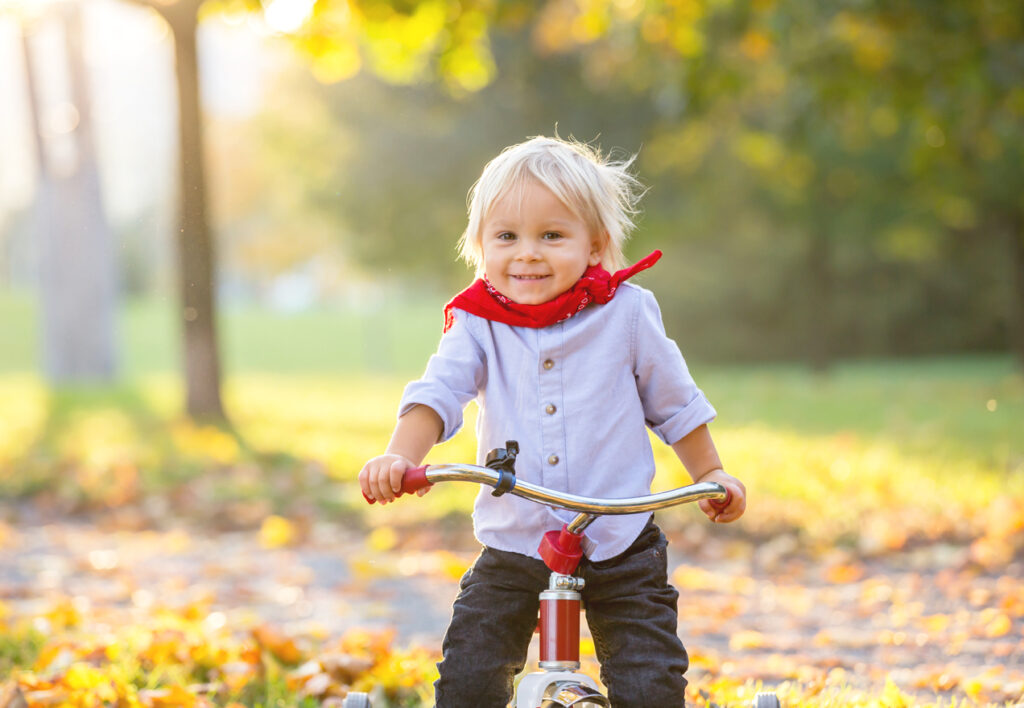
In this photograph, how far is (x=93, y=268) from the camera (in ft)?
50.5

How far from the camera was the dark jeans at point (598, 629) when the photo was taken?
2162 millimetres

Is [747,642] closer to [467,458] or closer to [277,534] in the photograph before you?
[277,534]

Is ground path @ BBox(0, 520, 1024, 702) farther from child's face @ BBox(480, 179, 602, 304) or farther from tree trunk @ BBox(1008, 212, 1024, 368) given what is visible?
tree trunk @ BBox(1008, 212, 1024, 368)

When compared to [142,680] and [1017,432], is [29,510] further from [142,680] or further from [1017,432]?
[1017,432]

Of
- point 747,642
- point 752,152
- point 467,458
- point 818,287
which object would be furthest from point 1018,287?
point 747,642

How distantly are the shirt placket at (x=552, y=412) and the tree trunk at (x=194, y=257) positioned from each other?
5049 mm

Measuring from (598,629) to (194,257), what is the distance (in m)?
6.09

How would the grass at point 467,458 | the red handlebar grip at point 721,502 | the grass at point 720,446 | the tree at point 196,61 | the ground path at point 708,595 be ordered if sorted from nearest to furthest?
the red handlebar grip at point 721,502 → the ground path at point 708,595 → the grass at point 467,458 → the grass at point 720,446 → the tree at point 196,61

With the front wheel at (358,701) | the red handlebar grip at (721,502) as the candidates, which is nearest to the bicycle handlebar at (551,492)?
the red handlebar grip at (721,502)

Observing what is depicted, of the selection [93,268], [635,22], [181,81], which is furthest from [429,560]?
[93,268]

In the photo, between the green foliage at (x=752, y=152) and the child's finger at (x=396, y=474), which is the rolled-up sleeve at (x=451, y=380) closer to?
the child's finger at (x=396, y=474)

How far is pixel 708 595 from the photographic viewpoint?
455 centimetres

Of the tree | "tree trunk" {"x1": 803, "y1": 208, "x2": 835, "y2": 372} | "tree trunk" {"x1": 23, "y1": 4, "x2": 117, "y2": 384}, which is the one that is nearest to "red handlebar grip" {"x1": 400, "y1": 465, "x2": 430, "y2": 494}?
the tree

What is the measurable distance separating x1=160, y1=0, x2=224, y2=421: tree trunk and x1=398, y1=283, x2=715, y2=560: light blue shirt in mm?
4963
